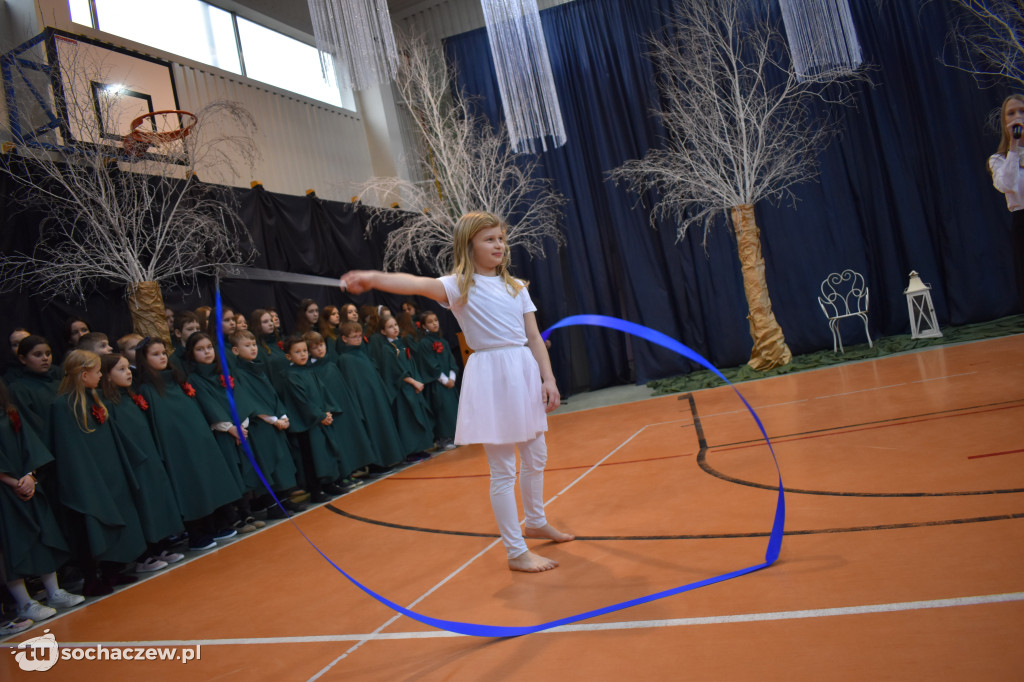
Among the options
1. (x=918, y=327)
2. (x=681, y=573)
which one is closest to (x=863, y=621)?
(x=681, y=573)

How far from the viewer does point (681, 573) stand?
2.27 metres

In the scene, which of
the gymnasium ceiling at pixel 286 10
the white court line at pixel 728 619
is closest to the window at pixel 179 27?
the gymnasium ceiling at pixel 286 10

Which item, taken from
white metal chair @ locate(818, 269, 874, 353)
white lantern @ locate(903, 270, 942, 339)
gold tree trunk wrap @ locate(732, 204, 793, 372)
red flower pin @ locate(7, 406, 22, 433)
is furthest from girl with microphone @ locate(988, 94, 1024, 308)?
red flower pin @ locate(7, 406, 22, 433)

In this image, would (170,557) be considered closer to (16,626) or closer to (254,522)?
(254,522)

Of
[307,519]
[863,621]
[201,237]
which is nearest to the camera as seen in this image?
[863,621]

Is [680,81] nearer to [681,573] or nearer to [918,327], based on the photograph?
[918,327]

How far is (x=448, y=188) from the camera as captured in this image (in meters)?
8.56

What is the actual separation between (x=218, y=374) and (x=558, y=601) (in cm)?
350

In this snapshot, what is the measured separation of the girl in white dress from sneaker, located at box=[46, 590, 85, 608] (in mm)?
2452

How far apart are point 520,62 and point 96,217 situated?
3704 mm

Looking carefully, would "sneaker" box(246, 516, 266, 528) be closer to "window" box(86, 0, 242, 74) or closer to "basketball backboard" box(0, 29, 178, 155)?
"basketball backboard" box(0, 29, 178, 155)

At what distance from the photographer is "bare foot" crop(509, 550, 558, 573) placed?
2615 mm

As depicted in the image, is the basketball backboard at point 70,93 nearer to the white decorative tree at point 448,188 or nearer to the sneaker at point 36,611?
the white decorative tree at point 448,188

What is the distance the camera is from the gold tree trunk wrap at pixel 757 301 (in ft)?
26.2
